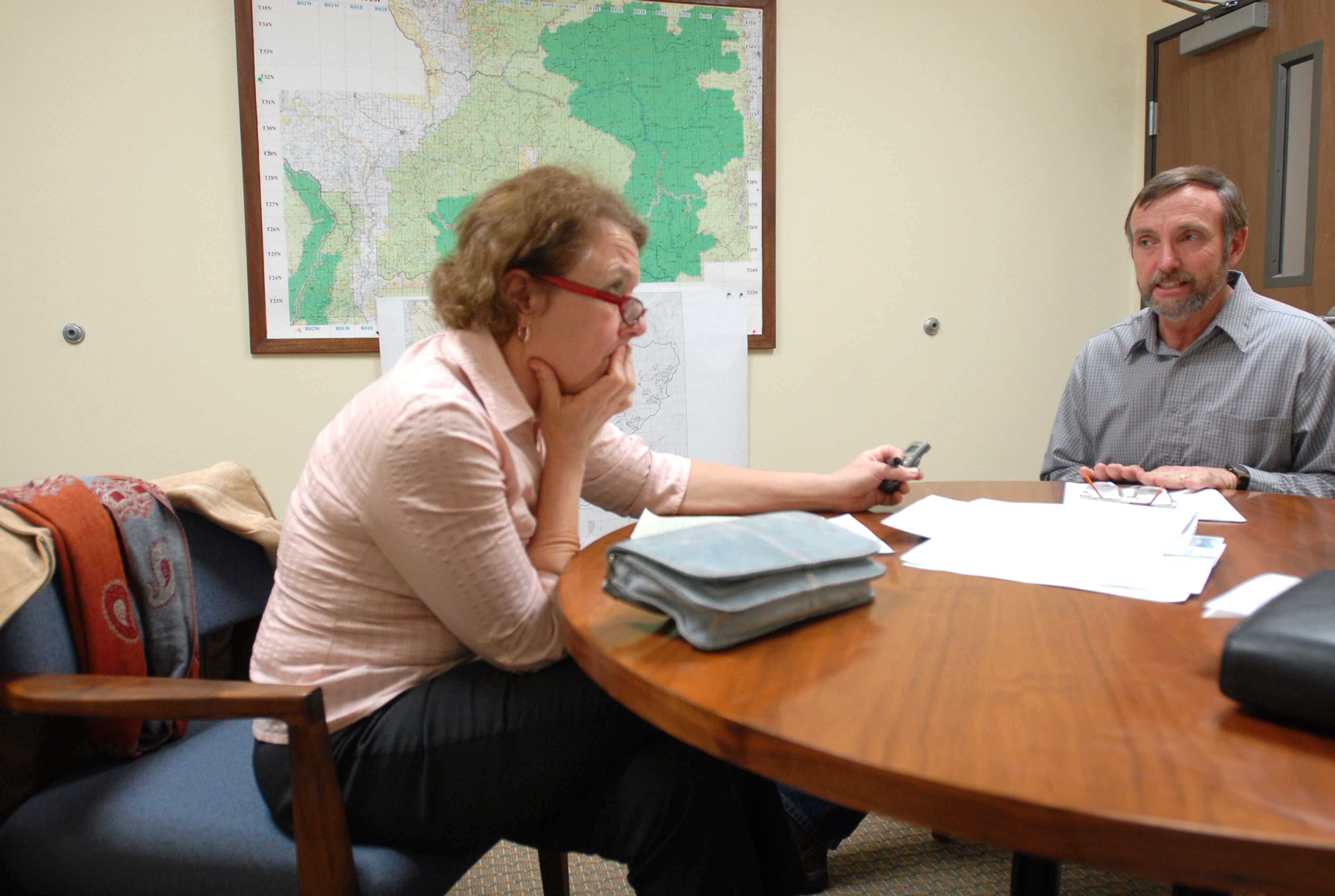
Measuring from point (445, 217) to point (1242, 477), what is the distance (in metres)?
2.06

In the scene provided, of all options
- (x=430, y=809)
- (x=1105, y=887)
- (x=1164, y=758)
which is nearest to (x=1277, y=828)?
(x=1164, y=758)

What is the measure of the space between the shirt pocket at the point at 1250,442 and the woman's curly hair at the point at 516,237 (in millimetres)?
1415

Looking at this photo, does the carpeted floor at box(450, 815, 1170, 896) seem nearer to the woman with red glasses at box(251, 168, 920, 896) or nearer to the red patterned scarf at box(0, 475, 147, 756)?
the woman with red glasses at box(251, 168, 920, 896)

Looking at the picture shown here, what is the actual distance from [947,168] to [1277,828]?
2.64 meters

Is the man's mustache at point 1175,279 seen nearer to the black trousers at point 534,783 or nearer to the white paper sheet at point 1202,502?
the white paper sheet at point 1202,502

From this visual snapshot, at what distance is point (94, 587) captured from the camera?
3.53 feet

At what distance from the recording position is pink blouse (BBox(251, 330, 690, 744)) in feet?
3.10

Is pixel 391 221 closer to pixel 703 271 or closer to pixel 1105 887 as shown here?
pixel 703 271

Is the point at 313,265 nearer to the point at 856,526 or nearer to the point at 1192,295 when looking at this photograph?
the point at 856,526

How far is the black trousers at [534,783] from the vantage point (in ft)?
3.13

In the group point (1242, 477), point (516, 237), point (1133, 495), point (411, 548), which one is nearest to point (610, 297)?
point (516, 237)

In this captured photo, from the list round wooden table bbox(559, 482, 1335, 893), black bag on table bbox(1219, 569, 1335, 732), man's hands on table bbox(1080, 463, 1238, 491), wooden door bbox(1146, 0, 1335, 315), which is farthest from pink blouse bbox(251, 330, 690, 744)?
wooden door bbox(1146, 0, 1335, 315)

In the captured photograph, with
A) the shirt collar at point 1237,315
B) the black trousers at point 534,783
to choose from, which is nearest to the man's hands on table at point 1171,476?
the shirt collar at point 1237,315

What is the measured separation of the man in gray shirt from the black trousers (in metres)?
1.10
